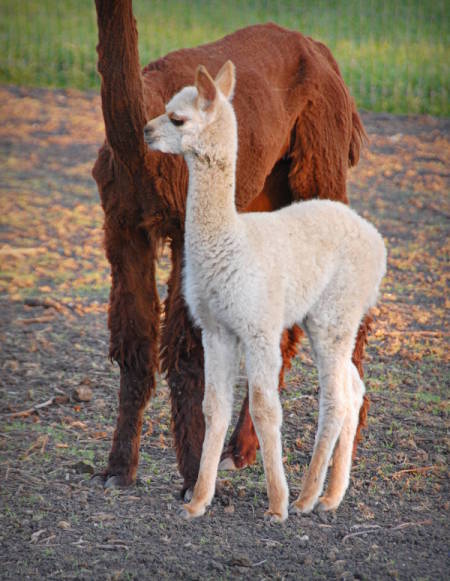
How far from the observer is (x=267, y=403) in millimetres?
4215

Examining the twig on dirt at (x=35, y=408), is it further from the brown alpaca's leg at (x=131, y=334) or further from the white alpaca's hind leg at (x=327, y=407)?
the white alpaca's hind leg at (x=327, y=407)

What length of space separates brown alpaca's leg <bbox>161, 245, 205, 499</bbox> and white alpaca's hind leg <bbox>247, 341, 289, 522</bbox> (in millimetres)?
595

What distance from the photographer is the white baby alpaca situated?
406 centimetres

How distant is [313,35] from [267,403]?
1257 centimetres

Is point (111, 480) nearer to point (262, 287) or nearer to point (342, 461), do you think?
point (342, 461)

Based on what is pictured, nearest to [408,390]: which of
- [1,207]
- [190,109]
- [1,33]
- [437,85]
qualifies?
[190,109]

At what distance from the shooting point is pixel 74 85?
15.4m

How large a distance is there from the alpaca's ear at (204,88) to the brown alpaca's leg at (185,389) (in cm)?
95

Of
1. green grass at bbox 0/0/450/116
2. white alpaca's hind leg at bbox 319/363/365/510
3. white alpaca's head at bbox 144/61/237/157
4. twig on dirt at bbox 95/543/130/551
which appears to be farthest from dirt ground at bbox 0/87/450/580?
green grass at bbox 0/0/450/116

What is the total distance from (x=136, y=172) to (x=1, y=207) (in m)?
6.89

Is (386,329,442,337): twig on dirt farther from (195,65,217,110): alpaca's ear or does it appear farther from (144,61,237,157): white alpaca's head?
(195,65,217,110): alpaca's ear

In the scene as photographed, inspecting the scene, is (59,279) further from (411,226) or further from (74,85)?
(74,85)

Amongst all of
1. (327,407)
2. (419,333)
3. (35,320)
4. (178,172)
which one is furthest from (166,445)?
(419,333)

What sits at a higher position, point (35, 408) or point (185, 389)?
point (185, 389)
